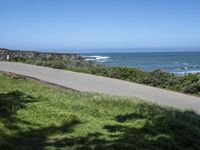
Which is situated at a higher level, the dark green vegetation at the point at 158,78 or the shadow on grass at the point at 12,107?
the shadow on grass at the point at 12,107

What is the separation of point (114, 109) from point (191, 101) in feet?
17.4

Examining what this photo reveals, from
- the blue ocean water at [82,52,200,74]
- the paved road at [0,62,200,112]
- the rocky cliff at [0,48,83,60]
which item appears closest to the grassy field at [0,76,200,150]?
the paved road at [0,62,200,112]

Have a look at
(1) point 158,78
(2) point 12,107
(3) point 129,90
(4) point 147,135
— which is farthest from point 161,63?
(4) point 147,135

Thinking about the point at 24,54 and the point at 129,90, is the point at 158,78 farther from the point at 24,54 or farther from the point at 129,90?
the point at 24,54

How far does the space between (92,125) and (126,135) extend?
0.97 m

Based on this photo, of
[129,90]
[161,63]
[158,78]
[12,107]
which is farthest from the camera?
[161,63]

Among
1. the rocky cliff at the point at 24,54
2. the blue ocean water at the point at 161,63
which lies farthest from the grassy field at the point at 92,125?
the blue ocean water at the point at 161,63

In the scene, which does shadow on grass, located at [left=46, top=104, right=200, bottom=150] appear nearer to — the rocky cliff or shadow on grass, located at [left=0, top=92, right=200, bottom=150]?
shadow on grass, located at [left=0, top=92, right=200, bottom=150]

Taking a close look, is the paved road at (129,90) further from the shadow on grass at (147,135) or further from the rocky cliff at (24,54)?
the rocky cliff at (24,54)

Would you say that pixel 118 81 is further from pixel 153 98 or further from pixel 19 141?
pixel 19 141

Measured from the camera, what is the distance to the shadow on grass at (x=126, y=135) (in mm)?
7406

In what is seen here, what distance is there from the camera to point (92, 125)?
900cm

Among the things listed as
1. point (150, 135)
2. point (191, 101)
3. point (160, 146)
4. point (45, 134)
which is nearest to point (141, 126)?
point (150, 135)

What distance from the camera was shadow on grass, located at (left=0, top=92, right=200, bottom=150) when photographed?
7406mm
